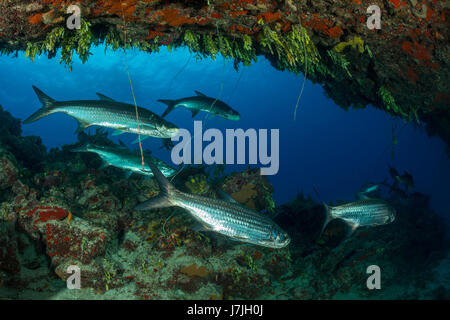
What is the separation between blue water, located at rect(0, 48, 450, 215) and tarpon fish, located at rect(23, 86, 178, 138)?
69.5 feet

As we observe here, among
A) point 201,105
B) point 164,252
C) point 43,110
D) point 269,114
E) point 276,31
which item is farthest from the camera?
point 269,114

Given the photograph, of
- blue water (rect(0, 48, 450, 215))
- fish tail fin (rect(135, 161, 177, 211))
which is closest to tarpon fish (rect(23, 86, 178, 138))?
fish tail fin (rect(135, 161, 177, 211))

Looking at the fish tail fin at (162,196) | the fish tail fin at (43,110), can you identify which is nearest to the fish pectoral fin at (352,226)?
the fish tail fin at (162,196)

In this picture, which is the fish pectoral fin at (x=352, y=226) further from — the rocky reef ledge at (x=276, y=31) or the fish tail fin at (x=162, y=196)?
the fish tail fin at (x=162, y=196)

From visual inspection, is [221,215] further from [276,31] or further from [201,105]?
[201,105]

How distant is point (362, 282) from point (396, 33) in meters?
5.16

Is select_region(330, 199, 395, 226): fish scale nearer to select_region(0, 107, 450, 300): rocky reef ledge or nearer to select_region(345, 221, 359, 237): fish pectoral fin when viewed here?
select_region(345, 221, 359, 237): fish pectoral fin

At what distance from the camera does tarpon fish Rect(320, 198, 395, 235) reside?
4.66 m

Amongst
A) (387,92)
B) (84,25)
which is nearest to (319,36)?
(387,92)

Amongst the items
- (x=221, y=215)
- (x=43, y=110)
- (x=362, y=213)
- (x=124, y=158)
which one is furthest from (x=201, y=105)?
(x=362, y=213)

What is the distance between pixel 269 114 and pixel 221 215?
9555 cm

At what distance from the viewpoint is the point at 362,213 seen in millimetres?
4730

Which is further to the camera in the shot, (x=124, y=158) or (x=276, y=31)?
(x=124, y=158)
